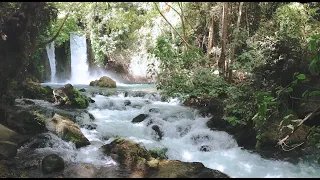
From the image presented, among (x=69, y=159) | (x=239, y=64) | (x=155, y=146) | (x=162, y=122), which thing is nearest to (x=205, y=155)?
(x=155, y=146)

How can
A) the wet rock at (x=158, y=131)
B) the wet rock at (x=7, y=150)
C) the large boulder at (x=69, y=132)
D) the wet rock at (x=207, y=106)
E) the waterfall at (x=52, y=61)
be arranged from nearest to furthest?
the wet rock at (x=7, y=150) < the large boulder at (x=69, y=132) < the wet rock at (x=158, y=131) < the wet rock at (x=207, y=106) < the waterfall at (x=52, y=61)

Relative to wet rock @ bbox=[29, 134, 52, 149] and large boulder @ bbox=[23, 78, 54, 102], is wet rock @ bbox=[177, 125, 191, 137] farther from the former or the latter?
large boulder @ bbox=[23, 78, 54, 102]

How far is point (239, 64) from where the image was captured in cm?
870

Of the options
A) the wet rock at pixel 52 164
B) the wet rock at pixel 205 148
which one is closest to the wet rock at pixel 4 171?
the wet rock at pixel 52 164

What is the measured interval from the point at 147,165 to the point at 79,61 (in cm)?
1642

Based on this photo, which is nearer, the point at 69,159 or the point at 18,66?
the point at 69,159

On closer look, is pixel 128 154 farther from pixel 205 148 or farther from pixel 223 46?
pixel 223 46

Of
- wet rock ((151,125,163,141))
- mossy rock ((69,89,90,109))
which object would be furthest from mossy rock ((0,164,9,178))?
mossy rock ((69,89,90,109))

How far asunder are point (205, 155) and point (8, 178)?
14.6 ft

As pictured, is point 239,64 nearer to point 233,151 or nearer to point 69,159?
point 233,151

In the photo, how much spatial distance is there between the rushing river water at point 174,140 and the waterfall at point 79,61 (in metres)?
10.0

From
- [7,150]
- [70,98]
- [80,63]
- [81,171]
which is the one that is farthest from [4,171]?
[80,63]

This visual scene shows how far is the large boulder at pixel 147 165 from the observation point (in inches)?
245

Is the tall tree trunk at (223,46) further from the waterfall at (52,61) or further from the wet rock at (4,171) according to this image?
the waterfall at (52,61)
